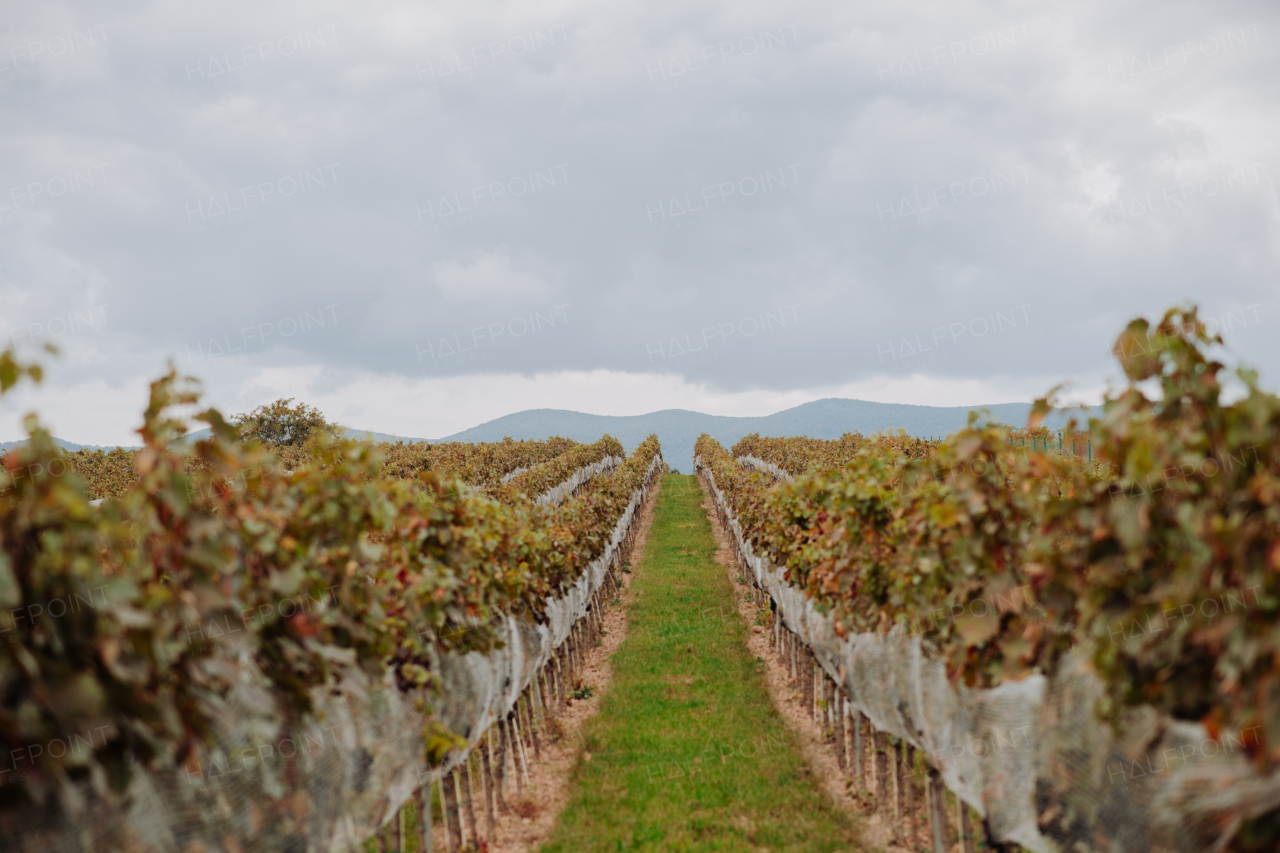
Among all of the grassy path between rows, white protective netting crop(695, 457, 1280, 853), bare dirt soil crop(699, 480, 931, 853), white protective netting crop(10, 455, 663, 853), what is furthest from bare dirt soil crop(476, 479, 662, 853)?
white protective netting crop(695, 457, 1280, 853)

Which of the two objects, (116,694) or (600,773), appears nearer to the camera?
(116,694)

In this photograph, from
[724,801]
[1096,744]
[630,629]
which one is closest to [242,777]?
[1096,744]

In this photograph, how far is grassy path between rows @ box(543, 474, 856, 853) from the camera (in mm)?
7625

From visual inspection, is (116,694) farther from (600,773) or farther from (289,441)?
(289,441)

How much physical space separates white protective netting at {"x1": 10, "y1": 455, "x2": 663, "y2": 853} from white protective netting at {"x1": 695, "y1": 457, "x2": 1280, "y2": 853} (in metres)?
3.41

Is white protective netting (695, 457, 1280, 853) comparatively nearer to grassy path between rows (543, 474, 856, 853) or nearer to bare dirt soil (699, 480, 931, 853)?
bare dirt soil (699, 480, 931, 853)

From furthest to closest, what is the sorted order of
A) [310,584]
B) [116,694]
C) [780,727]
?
[780,727] → [310,584] → [116,694]

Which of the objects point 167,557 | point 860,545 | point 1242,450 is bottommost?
→ point 860,545

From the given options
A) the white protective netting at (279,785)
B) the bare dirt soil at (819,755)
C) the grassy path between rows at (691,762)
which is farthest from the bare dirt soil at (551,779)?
the bare dirt soil at (819,755)

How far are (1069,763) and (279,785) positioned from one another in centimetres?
373

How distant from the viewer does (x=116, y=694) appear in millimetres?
2715

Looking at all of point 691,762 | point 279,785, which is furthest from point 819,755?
point 279,785

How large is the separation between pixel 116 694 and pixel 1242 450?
13.8 feet

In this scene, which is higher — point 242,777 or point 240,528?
point 240,528
